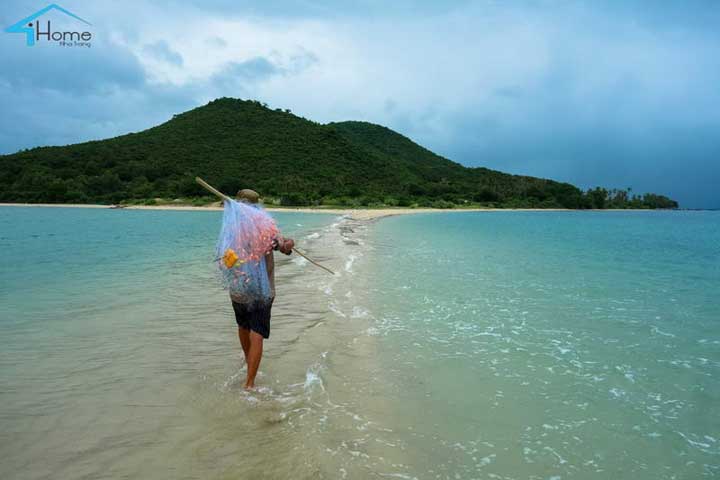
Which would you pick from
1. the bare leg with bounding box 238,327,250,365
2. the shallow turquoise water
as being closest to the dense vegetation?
the shallow turquoise water

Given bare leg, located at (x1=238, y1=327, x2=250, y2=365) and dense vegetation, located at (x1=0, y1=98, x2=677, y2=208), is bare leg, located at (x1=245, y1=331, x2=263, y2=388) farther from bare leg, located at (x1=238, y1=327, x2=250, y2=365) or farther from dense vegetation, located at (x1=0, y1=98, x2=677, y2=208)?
dense vegetation, located at (x1=0, y1=98, x2=677, y2=208)

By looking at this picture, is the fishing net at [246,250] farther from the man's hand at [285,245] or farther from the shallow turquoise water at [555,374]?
the shallow turquoise water at [555,374]

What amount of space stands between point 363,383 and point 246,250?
175cm

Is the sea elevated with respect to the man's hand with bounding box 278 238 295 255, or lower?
lower

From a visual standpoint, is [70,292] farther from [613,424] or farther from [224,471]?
[613,424]

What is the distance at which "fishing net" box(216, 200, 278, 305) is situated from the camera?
177 inches

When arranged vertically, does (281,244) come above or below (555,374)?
above

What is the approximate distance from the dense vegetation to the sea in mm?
54214

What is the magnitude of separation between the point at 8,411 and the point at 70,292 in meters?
5.75

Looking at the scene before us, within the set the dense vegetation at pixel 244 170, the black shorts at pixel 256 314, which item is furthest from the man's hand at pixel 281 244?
the dense vegetation at pixel 244 170

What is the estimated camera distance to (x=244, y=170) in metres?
74.1

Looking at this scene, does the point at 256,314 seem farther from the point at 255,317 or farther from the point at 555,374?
the point at 555,374

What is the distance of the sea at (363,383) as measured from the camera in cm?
332

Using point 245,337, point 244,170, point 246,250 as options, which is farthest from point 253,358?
point 244,170
